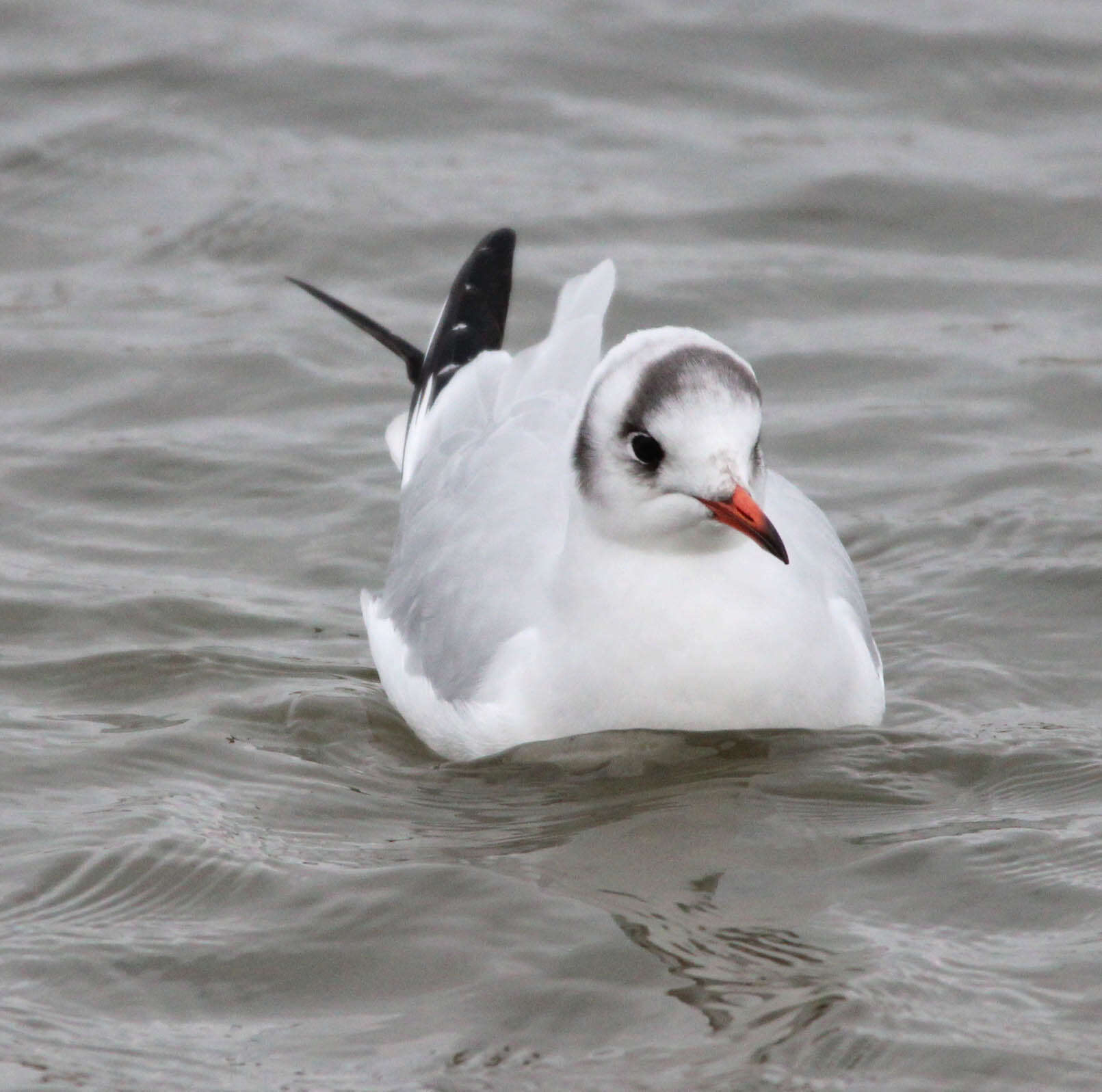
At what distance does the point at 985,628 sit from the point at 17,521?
142 inches

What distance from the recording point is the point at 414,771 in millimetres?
6156

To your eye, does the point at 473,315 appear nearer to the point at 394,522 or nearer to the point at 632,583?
the point at 394,522

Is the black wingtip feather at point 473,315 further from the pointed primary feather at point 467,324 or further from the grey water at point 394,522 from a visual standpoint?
the grey water at point 394,522

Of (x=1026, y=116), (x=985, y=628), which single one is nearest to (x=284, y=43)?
(x=1026, y=116)

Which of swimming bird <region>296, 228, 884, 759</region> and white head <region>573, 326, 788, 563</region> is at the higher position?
white head <region>573, 326, 788, 563</region>

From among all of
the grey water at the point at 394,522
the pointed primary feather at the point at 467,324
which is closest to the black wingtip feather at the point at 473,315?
the pointed primary feather at the point at 467,324

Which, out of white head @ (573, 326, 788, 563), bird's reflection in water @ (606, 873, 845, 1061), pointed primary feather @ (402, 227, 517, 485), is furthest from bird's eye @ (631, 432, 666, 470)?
pointed primary feather @ (402, 227, 517, 485)

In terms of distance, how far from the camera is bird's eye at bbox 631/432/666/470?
543 cm

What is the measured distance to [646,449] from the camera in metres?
5.47

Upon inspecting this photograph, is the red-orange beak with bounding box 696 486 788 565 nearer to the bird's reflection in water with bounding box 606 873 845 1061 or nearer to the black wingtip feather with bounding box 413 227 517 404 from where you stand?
the bird's reflection in water with bounding box 606 873 845 1061

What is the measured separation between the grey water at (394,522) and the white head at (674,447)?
26.6 inches

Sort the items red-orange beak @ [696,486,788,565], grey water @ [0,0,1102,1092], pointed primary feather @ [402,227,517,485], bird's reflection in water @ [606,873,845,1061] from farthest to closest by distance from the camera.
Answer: pointed primary feather @ [402,227,517,485] → red-orange beak @ [696,486,788,565] → grey water @ [0,0,1102,1092] → bird's reflection in water @ [606,873,845,1061]

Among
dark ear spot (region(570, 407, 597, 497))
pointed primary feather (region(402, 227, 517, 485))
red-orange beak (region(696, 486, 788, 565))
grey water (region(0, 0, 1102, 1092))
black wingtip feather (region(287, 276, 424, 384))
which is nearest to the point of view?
grey water (region(0, 0, 1102, 1092))

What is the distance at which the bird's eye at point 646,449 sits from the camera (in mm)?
5434
